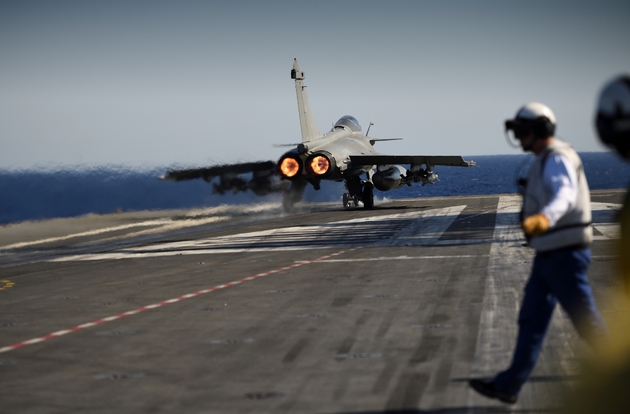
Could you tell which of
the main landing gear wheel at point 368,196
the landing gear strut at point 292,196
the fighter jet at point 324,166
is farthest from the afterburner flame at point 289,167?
the landing gear strut at point 292,196

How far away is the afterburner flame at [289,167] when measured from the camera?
118 feet

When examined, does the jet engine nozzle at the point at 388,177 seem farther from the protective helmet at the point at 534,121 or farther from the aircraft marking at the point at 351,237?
the protective helmet at the point at 534,121

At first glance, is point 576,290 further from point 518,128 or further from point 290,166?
point 290,166

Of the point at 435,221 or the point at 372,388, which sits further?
the point at 435,221

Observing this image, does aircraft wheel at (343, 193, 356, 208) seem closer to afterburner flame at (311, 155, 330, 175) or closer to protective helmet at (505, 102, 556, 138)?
afterburner flame at (311, 155, 330, 175)

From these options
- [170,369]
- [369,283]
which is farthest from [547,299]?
[369,283]

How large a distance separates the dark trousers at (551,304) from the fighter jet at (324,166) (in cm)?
2977

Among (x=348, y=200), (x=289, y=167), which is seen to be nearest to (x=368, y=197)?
(x=348, y=200)

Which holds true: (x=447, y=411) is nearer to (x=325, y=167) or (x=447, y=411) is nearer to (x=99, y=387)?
(x=99, y=387)

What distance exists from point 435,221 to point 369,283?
17817mm

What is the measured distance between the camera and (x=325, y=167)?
119 feet

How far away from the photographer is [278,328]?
1045 cm

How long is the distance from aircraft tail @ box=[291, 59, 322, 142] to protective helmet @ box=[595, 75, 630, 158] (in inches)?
1423

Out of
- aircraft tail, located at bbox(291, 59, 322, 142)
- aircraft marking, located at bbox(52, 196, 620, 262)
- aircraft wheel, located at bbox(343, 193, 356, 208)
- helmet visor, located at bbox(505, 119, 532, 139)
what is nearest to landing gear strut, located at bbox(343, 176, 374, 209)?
→ aircraft wheel, located at bbox(343, 193, 356, 208)
